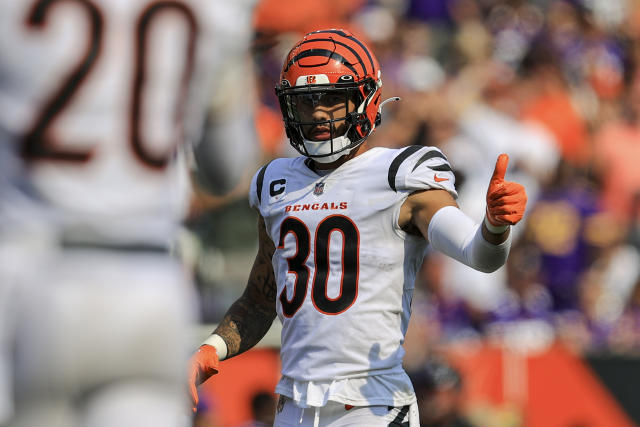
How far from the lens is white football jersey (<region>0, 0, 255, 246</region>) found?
2.73 metres

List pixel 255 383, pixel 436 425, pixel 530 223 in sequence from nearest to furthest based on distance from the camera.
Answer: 1. pixel 436 425
2. pixel 255 383
3. pixel 530 223

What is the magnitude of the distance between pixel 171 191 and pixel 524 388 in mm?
5373

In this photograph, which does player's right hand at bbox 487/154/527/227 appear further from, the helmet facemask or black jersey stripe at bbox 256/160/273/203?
black jersey stripe at bbox 256/160/273/203

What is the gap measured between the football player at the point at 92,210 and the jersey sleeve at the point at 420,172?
3.70 ft

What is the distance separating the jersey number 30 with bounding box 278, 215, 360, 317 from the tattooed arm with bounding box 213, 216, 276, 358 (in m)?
0.26

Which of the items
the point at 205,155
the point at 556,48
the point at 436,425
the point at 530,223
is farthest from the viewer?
the point at 556,48

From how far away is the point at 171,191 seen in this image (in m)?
2.88

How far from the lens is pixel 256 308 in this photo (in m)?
4.21

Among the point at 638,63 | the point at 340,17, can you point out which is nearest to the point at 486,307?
the point at 340,17

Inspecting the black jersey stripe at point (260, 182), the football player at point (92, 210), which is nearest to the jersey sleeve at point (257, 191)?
the black jersey stripe at point (260, 182)

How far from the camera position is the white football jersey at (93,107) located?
2727 millimetres

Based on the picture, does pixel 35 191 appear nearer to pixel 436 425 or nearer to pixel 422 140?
pixel 436 425

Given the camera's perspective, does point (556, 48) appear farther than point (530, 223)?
Yes

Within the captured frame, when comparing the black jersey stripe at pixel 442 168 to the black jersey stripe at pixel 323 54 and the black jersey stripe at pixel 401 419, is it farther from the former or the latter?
the black jersey stripe at pixel 401 419
